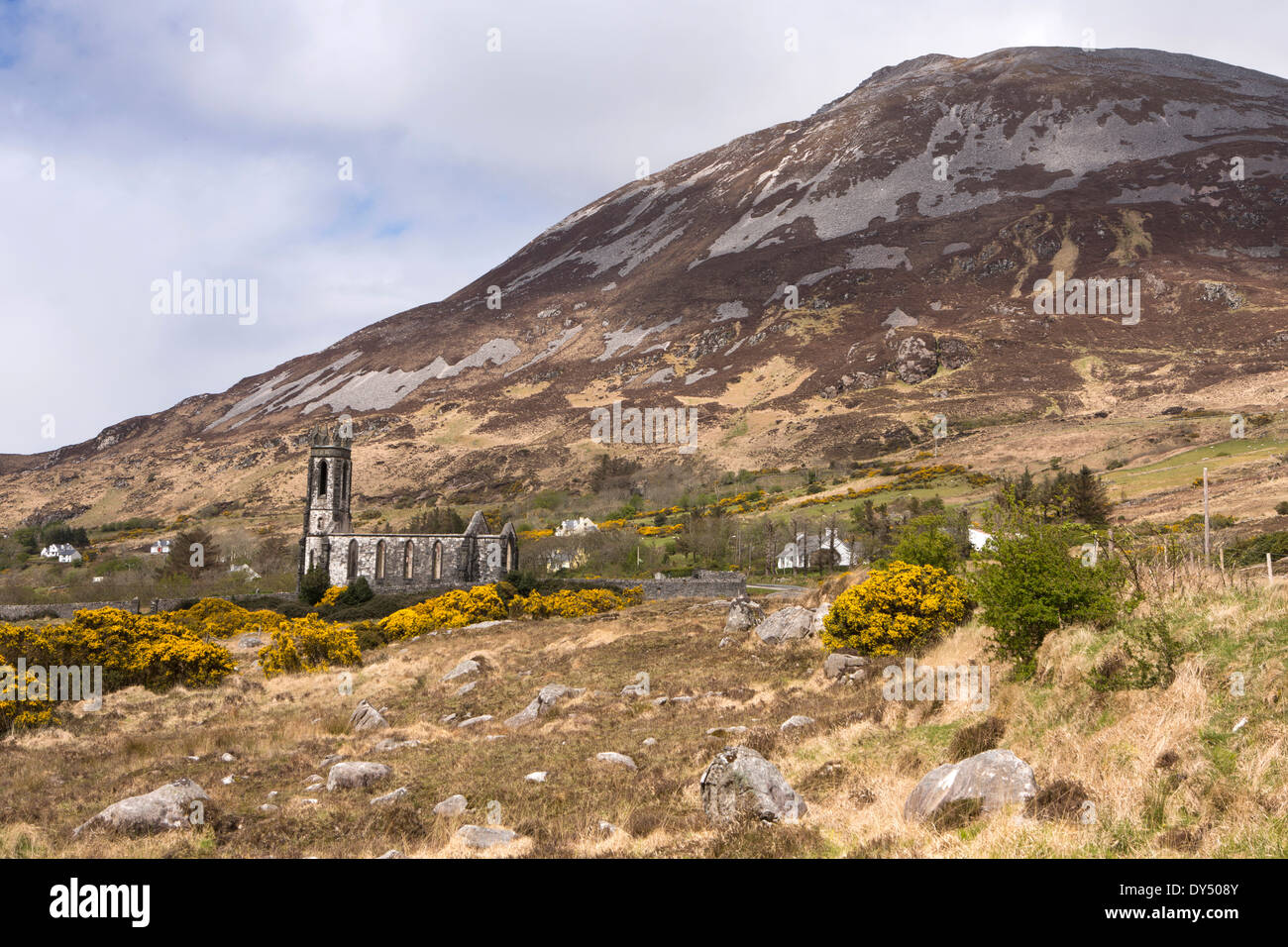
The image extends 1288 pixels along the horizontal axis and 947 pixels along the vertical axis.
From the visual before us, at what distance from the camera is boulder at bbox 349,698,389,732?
1964 cm

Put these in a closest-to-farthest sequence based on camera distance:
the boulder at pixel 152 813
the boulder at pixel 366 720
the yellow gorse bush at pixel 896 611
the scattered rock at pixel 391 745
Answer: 1. the boulder at pixel 152 813
2. the scattered rock at pixel 391 745
3. the boulder at pixel 366 720
4. the yellow gorse bush at pixel 896 611

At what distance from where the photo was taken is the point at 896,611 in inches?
866

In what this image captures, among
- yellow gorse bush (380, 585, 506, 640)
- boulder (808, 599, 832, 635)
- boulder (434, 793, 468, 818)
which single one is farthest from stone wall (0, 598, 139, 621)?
boulder (434, 793, 468, 818)

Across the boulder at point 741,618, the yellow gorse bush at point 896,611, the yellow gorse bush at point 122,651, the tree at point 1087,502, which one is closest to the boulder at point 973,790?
the yellow gorse bush at point 896,611

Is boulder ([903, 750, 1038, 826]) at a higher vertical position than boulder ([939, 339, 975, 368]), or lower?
lower

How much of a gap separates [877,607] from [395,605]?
37.2m

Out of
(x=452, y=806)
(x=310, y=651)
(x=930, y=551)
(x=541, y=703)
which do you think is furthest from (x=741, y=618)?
(x=452, y=806)

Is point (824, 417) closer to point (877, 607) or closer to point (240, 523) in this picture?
point (240, 523)

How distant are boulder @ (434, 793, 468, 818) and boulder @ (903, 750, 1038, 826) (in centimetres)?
603

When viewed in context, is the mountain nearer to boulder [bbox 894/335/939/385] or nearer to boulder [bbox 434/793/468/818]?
boulder [bbox 894/335/939/385]

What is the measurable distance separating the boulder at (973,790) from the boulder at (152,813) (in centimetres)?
948

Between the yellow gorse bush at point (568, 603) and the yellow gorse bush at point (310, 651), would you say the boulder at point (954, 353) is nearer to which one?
the yellow gorse bush at point (568, 603)

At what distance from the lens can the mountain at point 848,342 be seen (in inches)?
4643
